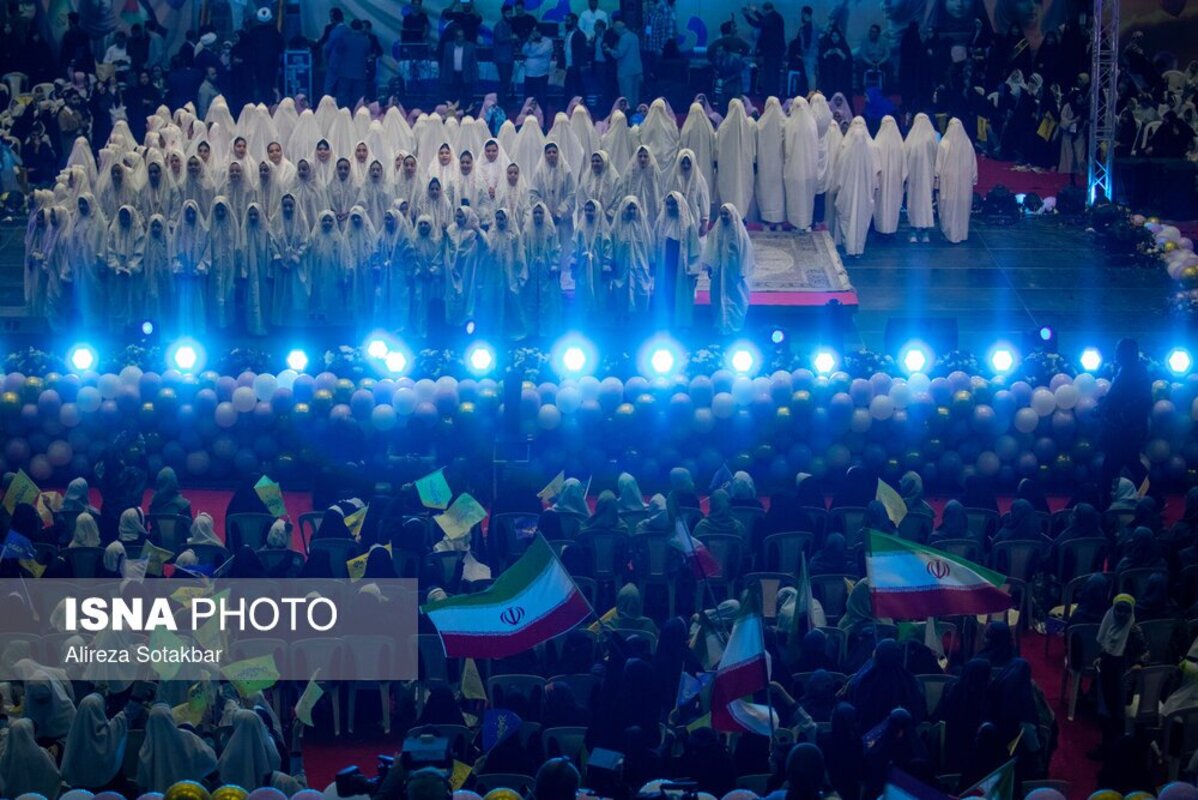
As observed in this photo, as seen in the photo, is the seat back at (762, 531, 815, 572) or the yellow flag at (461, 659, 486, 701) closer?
the yellow flag at (461, 659, 486, 701)

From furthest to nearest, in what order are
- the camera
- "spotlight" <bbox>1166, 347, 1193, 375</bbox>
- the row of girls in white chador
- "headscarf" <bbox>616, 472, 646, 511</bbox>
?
the row of girls in white chador < "spotlight" <bbox>1166, 347, 1193, 375</bbox> < "headscarf" <bbox>616, 472, 646, 511</bbox> < the camera

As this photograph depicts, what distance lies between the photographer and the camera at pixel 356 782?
37.8 ft

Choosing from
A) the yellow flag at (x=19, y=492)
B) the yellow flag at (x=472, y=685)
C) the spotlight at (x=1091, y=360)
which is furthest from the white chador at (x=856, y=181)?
the yellow flag at (x=472, y=685)

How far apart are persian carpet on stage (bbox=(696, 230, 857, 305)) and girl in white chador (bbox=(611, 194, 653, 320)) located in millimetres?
1030

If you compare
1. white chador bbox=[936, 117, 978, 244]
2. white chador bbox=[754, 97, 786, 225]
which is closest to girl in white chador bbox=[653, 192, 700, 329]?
white chador bbox=[754, 97, 786, 225]

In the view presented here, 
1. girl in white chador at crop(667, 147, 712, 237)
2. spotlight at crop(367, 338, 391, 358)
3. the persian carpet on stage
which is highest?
girl in white chador at crop(667, 147, 712, 237)

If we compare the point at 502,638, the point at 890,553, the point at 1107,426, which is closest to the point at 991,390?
the point at 1107,426

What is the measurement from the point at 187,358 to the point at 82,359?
3.00 feet

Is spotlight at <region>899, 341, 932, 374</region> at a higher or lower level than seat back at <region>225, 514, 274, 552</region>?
higher

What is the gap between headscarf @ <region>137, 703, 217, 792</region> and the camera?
12.5m

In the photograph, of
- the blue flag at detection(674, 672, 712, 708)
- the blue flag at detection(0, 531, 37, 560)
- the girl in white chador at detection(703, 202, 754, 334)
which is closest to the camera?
the blue flag at detection(674, 672, 712, 708)

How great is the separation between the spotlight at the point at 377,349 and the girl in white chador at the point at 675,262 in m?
3.77

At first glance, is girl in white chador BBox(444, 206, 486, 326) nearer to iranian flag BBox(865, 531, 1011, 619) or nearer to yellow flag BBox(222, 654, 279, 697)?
yellow flag BBox(222, 654, 279, 697)

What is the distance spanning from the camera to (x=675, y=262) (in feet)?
72.7
